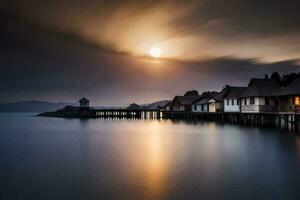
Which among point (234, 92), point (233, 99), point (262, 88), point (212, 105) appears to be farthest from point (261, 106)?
point (212, 105)

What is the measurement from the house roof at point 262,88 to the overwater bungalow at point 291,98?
63.9 inches

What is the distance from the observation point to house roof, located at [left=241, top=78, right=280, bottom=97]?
4197 cm

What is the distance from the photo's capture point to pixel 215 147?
24.6m

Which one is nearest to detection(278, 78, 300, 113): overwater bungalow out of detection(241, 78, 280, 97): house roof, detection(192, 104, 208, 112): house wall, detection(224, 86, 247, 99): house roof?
detection(241, 78, 280, 97): house roof

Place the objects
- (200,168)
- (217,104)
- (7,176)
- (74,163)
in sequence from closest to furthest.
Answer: (7,176) → (200,168) → (74,163) → (217,104)

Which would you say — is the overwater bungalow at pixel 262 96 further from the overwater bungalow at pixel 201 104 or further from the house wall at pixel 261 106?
the overwater bungalow at pixel 201 104

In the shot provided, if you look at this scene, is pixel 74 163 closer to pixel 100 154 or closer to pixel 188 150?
pixel 100 154

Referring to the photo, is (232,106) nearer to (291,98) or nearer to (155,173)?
(291,98)

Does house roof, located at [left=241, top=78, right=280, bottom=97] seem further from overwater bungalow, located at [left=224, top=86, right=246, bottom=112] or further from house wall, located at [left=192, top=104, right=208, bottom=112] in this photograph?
house wall, located at [left=192, top=104, right=208, bottom=112]

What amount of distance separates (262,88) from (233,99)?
29.0ft

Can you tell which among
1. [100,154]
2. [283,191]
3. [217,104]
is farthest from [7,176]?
[217,104]

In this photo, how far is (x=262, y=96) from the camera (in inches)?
1645

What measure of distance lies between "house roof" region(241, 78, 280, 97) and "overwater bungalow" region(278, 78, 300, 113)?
162 cm

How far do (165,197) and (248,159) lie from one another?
30.6 feet
